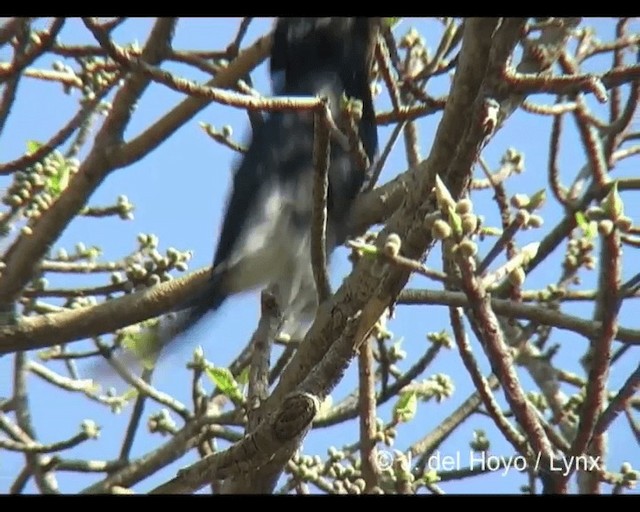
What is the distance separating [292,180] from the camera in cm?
189

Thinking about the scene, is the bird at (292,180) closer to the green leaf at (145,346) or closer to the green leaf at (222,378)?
the green leaf at (145,346)

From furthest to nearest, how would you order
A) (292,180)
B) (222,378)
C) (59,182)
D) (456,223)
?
(292,180)
(59,182)
(222,378)
(456,223)

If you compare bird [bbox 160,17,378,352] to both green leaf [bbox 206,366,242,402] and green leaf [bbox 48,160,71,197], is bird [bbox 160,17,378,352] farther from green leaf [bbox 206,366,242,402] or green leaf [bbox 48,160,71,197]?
green leaf [bbox 206,366,242,402]

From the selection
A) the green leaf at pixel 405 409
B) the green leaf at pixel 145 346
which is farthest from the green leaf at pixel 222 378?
the green leaf at pixel 145 346

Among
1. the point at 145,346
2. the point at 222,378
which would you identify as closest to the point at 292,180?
the point at 145,346

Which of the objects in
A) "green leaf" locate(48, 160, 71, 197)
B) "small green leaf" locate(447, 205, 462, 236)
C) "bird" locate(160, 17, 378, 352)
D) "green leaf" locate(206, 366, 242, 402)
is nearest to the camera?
"small green leaf" locate(447, 205, 462, 236)

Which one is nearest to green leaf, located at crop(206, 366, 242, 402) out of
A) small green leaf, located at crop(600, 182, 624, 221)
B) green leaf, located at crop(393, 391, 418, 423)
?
green leaf, located at crop(393, 391, 418, 423)

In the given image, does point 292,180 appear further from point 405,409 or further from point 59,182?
point 405,409

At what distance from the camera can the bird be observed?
68.7 inches

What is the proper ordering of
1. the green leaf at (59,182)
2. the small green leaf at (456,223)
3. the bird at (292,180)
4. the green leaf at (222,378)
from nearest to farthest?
the small green leaf at (456,223) → the green leaf at (222,378) → the green leaf at (59,182) → the bird at (292,180)

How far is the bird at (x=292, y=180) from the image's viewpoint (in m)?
1.75

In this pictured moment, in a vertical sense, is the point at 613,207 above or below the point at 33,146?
below
